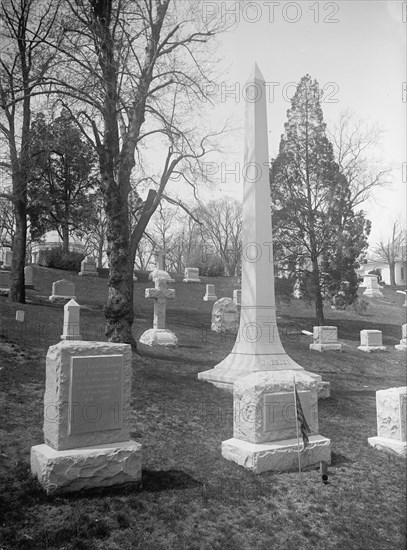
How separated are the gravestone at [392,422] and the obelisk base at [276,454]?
3.60 ft

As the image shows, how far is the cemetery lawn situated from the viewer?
3.48 m

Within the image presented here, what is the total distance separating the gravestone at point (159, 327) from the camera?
13047 mm

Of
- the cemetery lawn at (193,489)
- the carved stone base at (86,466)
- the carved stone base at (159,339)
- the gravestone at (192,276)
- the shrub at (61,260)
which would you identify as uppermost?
the shrub at (61,260)

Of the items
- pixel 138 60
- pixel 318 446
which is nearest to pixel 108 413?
pixel 318 446

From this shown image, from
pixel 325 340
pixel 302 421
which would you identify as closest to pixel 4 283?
pixel 325 340

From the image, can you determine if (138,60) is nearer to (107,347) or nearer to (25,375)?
(25,375)

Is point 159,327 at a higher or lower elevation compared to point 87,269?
lower

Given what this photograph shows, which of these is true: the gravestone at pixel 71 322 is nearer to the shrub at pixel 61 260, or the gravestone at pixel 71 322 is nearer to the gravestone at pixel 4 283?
the gravestone at pixel 4 283

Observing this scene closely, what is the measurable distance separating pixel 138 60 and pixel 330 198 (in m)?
13.1

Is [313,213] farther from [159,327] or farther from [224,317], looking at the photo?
[159,327]

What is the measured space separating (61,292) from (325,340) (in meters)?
11.1

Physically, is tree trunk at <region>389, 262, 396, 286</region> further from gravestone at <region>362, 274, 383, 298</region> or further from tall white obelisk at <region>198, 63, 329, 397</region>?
tall white obelisk at <region>198, 63, 329, 397</region>

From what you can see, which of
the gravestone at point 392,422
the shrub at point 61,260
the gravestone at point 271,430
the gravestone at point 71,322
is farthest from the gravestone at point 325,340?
the shrub at point 61,260

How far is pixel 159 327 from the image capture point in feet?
45.0
